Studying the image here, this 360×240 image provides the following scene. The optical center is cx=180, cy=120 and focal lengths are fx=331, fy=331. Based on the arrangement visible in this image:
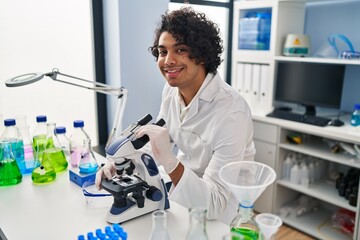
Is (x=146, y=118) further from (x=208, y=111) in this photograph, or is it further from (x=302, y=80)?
(x=302, y=80)

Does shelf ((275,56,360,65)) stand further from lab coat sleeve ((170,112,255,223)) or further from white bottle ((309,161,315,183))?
lab coat sleeve ((170,112,255,223))

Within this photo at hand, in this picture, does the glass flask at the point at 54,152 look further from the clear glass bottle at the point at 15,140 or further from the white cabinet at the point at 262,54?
the white cabinet at the point at 262,54

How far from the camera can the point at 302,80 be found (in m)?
2.54

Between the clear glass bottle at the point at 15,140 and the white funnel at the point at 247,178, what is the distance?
1055 millimetres

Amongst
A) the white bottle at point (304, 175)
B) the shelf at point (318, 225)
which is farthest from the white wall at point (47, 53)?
the shelf at point (318, 225)

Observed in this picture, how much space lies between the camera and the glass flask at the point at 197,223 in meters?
0.75

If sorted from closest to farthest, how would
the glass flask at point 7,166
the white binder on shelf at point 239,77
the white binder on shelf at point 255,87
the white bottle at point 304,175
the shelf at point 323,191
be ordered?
the glass flask at point 7,166 → the shelf at point 323,191 → the white bottle at point 304,175 → the white binder on shelf at point 255,87 → the white binder on shelf at point 239,77

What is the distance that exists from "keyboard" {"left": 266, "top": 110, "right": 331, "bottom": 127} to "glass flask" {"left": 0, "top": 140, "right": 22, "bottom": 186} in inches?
71.4

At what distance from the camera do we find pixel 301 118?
93.7 inches

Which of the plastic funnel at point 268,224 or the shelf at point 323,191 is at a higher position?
the plastic funnel at point 268,224

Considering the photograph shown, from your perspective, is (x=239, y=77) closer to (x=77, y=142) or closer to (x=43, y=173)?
(x=77, y=142)

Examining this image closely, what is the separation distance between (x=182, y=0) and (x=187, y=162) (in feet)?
5.63

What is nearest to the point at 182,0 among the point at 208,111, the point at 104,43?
the point at 104,43

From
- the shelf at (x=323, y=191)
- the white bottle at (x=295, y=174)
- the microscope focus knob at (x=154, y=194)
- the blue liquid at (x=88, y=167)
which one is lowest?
the shelf at (x=323, y=191)
